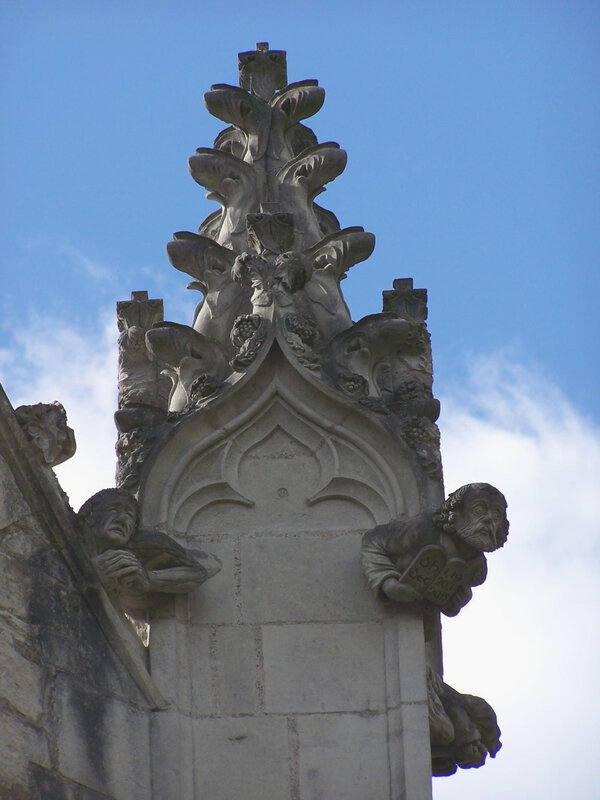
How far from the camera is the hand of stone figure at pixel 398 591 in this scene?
1385 cm

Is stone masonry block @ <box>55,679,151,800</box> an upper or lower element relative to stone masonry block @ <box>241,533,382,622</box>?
lower

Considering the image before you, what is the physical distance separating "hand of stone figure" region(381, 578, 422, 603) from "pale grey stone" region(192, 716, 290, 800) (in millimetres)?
782

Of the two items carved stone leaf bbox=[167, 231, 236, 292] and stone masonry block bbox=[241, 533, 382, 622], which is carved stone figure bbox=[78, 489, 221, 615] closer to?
stone masonry block bbox=[241, 533, 382, 622]

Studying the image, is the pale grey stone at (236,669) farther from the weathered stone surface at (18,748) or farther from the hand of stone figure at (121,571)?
the weathered stone surface at (18,748)

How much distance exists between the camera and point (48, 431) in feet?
44.1

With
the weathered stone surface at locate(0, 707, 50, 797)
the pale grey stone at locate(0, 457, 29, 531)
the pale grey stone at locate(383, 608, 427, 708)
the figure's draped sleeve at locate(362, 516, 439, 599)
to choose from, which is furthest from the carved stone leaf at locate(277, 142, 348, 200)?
the weathered stone surface at locate(0, 707, 50, 797)

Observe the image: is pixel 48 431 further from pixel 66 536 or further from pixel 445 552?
pixel 445 552

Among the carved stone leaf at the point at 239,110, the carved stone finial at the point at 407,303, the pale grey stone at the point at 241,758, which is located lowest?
the pale grey stone at the point at 241,758

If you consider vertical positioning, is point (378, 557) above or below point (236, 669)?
above

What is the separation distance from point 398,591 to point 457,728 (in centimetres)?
72

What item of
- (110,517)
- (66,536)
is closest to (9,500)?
(66,536)

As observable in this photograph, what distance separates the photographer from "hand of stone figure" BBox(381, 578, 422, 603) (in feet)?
45.4

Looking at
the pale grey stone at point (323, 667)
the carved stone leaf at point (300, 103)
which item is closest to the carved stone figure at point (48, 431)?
the pale grey stone at point (323, 667)

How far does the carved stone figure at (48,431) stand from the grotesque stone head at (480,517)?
178 cm
